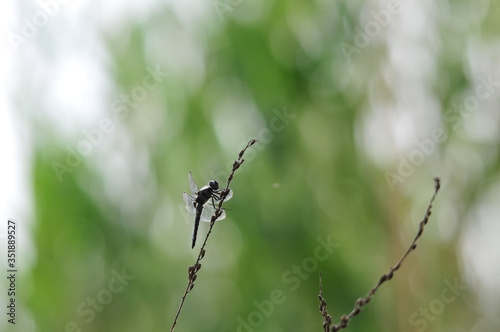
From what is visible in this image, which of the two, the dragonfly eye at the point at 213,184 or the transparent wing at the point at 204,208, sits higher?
the transparent wing at the point at 204,208

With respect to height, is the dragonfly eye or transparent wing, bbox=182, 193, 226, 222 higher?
transparent wing, bbox=182, 193, 226, 222

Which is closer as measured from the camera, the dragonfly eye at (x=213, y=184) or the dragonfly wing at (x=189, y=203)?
the dragonfly eye at (x=213, y=184)

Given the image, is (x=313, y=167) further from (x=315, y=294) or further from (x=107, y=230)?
(x=107, y=230)

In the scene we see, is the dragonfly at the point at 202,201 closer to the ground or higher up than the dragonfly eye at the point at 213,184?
higher up

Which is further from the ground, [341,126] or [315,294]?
[341,126]

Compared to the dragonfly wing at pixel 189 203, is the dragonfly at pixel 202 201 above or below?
below

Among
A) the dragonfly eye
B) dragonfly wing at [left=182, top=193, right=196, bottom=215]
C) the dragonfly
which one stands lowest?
the dragonfly eye

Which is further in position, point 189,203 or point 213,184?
point 189,203

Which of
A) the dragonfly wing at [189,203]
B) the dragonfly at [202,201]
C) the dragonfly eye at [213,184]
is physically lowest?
the dragonfly eye at [213,184]

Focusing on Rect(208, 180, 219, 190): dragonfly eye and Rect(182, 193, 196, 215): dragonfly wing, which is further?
Rect(182, 193, 196, 215): dragonfly wing

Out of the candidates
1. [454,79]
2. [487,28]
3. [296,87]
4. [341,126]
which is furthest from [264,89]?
[487,28]

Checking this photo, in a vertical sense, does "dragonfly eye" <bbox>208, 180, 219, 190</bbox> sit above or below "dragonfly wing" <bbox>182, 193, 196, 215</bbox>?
below
